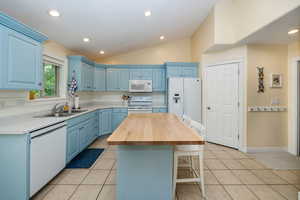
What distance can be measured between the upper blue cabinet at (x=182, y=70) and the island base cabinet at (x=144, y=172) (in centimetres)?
335

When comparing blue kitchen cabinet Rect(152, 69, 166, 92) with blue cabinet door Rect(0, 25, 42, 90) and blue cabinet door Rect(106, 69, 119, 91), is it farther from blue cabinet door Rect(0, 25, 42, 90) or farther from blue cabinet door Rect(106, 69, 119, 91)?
blue cabinet door Rect(0, 25, 42, 90)

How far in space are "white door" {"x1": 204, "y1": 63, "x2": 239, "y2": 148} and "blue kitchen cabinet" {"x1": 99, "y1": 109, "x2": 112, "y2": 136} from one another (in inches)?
108

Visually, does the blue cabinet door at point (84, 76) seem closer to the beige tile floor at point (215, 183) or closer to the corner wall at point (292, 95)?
the beige tile floor at point (215, 183)

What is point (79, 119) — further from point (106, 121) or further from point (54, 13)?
point (54, 13)

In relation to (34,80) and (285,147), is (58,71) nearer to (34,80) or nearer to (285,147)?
(34,80)

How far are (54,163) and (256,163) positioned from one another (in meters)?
Answer: 3.37

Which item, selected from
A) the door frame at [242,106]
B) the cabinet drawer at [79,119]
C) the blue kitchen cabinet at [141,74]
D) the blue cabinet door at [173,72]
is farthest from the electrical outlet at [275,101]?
the cabinet drawer at [79,119]

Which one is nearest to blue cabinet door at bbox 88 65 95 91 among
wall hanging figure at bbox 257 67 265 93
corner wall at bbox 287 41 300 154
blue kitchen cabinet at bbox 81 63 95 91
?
blue kitchen cabinet at bbox 81 63 95 91

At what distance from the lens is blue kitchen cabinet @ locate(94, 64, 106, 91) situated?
15.3 ft

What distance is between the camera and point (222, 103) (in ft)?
12.3

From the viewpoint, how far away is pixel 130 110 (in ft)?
15.2

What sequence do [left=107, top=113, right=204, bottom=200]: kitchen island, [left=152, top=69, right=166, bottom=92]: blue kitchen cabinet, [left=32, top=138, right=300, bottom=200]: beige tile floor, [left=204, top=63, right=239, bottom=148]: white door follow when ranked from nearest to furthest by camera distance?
[left=107, top=113, right=204, bottom=200]: kitchen island
[left=32, top=138, right=300, bottom=200]: beige tile floor
[left=204, top=63, right=239, bottom=148]: white door
[left=152, top=69, right=166, bottom=92]: blue kitchen cabinet

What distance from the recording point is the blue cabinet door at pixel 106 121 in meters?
4.35

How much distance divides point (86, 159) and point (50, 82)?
190cm
